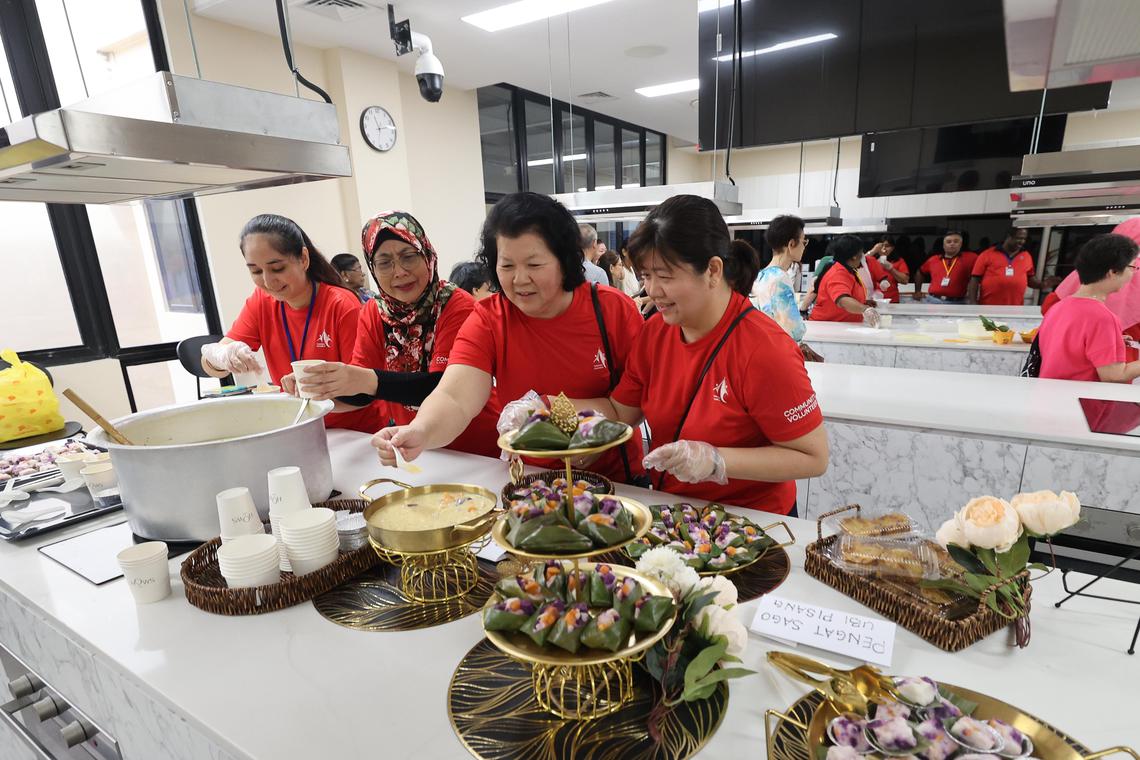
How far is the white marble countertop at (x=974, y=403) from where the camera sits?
7.08 ft

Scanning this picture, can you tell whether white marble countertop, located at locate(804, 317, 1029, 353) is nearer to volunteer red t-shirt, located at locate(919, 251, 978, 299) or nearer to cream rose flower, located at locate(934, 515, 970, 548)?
volunteer red t-shirt, located at locate(919, 251, 978, 299)

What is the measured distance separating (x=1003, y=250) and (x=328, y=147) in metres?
8.32

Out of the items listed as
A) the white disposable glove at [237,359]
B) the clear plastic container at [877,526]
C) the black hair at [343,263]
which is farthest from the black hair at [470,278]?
the clear plastic container at [877,526]

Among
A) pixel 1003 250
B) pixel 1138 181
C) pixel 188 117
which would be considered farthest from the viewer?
pixel 1003 250

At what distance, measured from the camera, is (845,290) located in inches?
209

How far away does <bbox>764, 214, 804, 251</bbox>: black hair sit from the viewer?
13.4 ft

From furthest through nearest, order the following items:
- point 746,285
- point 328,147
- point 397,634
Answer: point 746,285 → point 328,147 → point 397,634

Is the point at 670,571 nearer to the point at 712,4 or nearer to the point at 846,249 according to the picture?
the point at 712,4

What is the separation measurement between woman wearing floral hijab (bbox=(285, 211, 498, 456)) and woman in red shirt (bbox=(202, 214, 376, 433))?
0.15m

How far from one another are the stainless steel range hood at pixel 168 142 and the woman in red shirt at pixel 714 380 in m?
0.83

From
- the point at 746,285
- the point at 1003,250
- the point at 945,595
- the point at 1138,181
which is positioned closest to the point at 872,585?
the point at 945,595

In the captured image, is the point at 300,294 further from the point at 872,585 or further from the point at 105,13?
the point at 105,13

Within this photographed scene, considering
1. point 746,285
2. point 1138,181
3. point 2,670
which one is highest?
point 1138,181

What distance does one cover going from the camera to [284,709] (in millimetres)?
835
